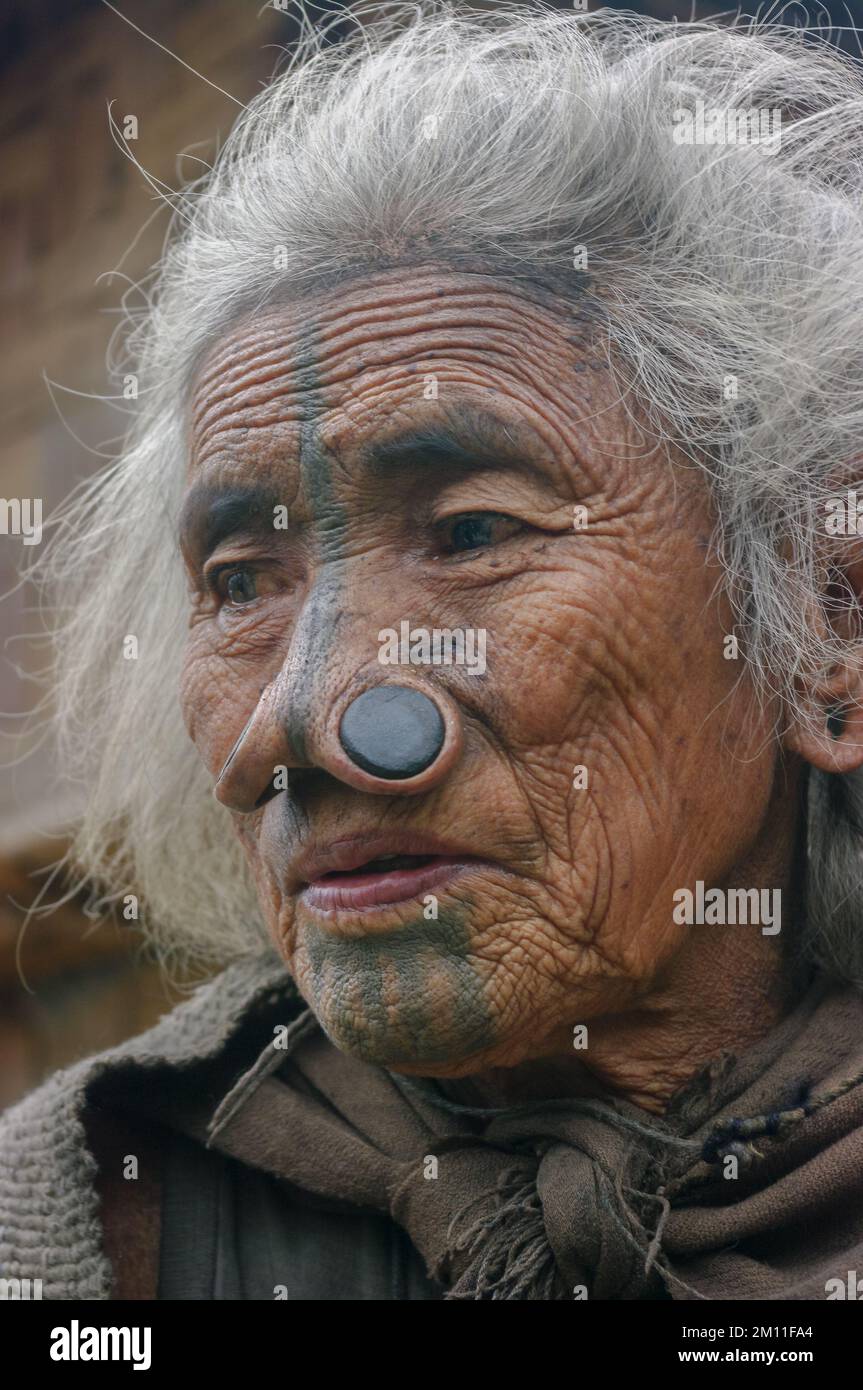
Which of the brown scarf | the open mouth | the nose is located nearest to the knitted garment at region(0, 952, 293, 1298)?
the brown scarf

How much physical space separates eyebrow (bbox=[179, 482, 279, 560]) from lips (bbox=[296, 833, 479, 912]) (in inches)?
19.0

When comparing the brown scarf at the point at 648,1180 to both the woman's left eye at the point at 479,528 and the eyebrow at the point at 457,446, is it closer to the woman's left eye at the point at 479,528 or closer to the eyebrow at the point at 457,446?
the woman's left eye at the point at 479,528

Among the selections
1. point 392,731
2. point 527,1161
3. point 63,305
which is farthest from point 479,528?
point 63,305

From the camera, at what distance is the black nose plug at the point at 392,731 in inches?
76.2

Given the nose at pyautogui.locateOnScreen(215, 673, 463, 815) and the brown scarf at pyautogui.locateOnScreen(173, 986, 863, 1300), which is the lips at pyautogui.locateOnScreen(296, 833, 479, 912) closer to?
the nose at pyautogui.locateOnScreen(215, 673, 463, 815)

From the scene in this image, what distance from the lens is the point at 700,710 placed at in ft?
7.00

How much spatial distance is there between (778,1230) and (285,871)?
31.3 inches

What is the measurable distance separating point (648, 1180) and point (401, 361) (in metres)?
1.14

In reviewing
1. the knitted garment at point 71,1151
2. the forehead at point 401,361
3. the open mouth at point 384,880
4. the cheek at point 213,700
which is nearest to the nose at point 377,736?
the open mouth at point 384,880

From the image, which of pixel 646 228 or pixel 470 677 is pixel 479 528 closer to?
pixel 470 677

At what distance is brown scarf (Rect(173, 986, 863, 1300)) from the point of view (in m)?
2.01

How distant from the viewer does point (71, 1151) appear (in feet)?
7.89

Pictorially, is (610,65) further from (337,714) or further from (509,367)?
(337,714)
